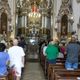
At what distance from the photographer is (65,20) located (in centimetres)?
3050

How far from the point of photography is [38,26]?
40438mm

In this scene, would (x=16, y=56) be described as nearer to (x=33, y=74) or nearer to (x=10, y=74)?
(x=10, y=74)

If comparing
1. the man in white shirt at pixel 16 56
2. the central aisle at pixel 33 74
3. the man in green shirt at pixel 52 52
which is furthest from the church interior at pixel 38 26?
the man in white shirt at pixel 16 56

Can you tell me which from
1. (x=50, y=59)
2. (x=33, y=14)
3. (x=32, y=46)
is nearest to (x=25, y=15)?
(x=33, y=14)

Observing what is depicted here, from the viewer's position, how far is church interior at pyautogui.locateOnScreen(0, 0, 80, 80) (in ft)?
55.9

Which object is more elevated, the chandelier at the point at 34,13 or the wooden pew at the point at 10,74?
the chandelier at the point at 34,13

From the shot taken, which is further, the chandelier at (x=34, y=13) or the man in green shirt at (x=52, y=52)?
the chandelier at (x=34, y=13)

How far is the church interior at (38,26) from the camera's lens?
1705 cm

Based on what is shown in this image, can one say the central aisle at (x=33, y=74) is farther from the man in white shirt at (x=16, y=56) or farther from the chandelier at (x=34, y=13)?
the chandelier at (x=34, y=13)

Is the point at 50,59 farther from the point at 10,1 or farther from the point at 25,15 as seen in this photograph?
the point at 25,15

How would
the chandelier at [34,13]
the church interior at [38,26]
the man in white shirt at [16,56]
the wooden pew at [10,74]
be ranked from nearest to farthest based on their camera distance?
the wooden pew at [10,74]
the man in white shirt at [16,56]
the church interior at [38,26]
the chandelier at [34,13]

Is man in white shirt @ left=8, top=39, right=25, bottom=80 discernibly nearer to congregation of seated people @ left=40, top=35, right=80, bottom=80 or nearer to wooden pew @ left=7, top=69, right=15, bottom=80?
wooden pew @ left=7, top=69, right=15, bottom=80

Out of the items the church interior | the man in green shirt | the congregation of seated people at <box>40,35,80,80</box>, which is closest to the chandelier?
the church interior

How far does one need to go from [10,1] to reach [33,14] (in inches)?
397
